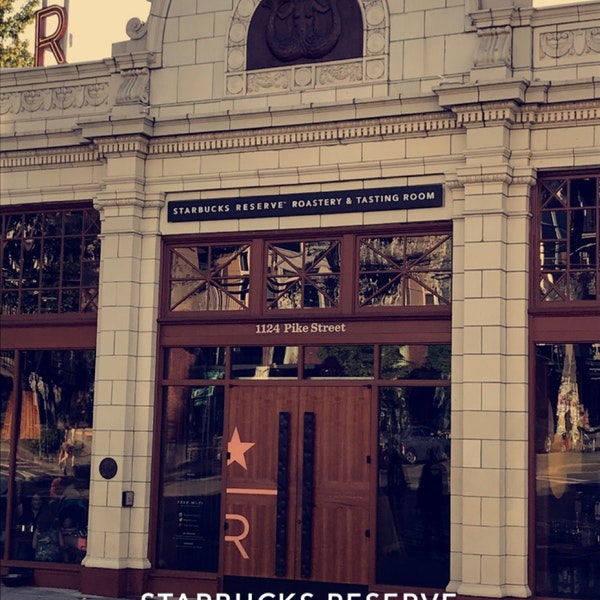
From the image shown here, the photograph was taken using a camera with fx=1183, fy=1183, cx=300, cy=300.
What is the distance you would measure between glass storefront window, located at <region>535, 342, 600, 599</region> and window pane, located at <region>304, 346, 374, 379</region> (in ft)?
7.00

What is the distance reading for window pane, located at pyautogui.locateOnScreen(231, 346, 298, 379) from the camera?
14.9 meters

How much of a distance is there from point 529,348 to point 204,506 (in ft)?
15.1

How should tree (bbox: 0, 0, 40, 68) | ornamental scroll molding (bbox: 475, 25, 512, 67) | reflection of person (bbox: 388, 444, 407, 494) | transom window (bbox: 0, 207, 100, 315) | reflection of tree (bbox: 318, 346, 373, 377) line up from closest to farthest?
ornamental scroll molding (bbox: 475, 25, 512, 67) → reflection of person (bbox: 388, 444, 407, 494) → reflection of tree (bbox: 318, 346, 373, 377) → transom window (bbox: 0, 207, 100, 315) → tree (bbox: 0, 0, 40, 68)

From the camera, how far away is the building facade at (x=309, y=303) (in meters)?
13.6

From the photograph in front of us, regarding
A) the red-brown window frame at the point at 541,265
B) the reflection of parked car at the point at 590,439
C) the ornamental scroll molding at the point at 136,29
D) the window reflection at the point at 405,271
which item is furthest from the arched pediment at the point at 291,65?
the reflection of parked car at the point at 590,439

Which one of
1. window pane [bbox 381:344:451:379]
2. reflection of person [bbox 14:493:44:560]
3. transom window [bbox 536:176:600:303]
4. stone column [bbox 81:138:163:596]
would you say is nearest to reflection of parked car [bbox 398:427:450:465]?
window pane [bbox 381:344:451:379]

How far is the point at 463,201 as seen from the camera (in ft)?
46.2

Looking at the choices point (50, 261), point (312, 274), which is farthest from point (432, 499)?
point (50, 261)

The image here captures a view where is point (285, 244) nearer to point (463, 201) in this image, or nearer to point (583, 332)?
point (463, 201)

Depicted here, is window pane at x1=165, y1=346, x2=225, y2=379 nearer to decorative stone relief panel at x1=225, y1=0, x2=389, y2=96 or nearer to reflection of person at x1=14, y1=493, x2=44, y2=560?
reflection of person at x1=14, y1=493, x2=44, y2=560

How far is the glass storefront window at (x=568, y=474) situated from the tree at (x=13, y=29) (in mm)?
17483

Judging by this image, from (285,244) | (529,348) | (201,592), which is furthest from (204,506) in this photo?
(529,348)

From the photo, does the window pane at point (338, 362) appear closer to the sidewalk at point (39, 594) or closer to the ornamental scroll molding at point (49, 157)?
the sidewalk at point (39, 594)

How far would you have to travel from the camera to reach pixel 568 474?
13367mm
